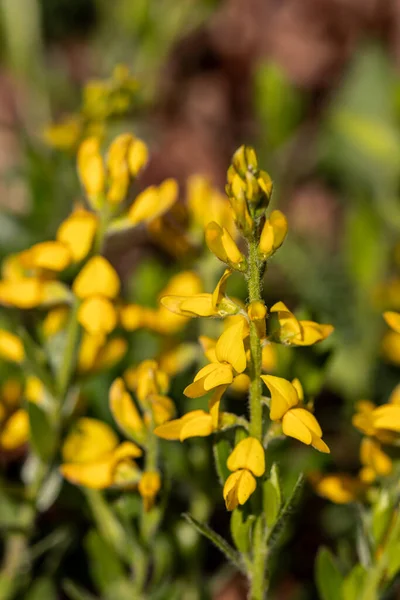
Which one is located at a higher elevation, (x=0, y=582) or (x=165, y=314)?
(x=165, y=314)

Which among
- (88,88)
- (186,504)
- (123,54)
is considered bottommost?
(186,504)

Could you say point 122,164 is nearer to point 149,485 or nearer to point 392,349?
point 149,485

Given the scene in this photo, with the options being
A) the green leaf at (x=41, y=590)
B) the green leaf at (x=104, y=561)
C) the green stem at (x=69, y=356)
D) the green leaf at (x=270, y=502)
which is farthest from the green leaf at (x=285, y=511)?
the green leaf at (x=41, y=590)

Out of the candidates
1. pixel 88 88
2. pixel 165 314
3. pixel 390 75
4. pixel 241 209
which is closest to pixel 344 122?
pixel 390 75

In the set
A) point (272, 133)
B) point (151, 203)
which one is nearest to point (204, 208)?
point (151, 203)

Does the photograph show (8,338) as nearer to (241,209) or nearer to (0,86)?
(241,209)

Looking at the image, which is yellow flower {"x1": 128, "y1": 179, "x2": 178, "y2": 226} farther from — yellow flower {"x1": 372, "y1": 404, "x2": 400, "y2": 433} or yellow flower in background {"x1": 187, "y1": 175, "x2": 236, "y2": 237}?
yellow flower {"x1": 372, "y1": 404, "x2": 400, "y2": 433}

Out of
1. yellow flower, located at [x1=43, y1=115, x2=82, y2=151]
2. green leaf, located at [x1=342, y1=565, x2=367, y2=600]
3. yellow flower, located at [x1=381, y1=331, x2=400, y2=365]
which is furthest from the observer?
yellow flower, located at [x1=43, y1=115, x2=82, y2=151]

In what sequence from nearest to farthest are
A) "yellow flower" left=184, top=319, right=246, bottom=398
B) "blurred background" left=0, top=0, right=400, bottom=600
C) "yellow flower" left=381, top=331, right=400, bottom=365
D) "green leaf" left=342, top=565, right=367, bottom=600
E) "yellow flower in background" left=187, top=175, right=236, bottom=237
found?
"yellow flower" left=184, top=319, right=246, bottom=398 < "green leaf" left=342, top=565, right=367, bottom=600 < "yellow flower in background" left=187, top=175, right=236, bottom=237 < "yellow flower" left=381, top=331, right=400, bottom=365 < "blurred background" left=0, top=0, right=400, bottom=600

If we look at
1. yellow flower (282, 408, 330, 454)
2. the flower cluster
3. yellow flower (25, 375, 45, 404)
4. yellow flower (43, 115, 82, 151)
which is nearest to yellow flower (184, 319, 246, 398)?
the flower cluster
